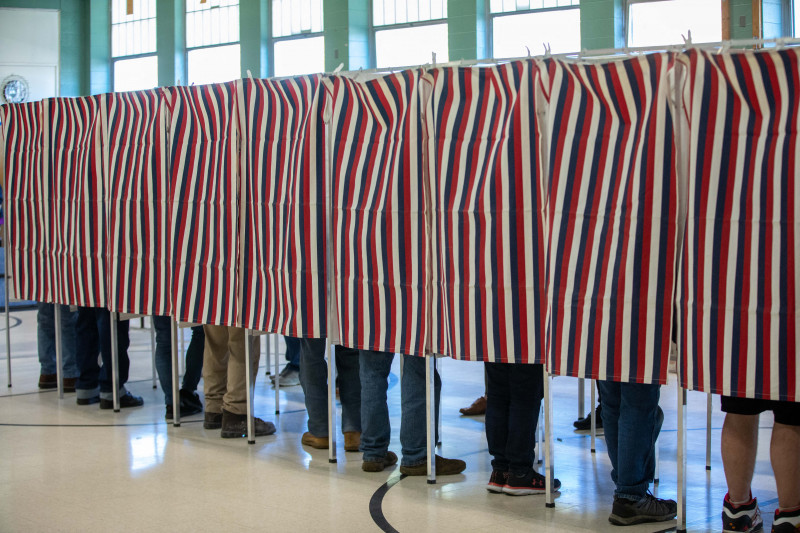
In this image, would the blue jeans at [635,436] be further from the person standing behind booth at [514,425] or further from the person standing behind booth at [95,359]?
the person standing behind booth at [95,359]

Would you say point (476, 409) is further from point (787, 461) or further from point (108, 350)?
point (787, 461)

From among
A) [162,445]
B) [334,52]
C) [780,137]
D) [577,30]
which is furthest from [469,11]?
[780,137]

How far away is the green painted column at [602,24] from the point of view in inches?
414

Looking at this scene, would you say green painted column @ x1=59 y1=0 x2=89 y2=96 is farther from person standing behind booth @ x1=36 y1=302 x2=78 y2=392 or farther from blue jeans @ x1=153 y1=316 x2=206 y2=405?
blue jeans @ x1=153 y1=316 x2=206 y2=405

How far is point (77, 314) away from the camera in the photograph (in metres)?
6.50

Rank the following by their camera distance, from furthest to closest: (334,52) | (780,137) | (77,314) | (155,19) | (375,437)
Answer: (155,19) < (334,52) < (77,314) < (375,437) < (780,137)

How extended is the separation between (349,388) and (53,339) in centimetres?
310

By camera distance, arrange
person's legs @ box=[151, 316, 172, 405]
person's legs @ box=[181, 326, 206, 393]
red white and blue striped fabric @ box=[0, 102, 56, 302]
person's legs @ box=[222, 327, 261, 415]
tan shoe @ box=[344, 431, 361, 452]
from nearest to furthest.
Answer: tan shoe @ box=[344, 431, 361, 452] → person's legs @ box=[222, 327, 261, 415] → person's legs @ box=[151, 316, 172, 405] → person's legs @ box=[181, 326, 206, 393] → red white and blue striped fabric @ box=[0, 102, 56, 302]

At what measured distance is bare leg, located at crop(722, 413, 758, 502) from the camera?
138 inches

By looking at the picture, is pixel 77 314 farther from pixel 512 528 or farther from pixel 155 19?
pixel 155 19

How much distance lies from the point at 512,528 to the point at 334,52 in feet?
33.6

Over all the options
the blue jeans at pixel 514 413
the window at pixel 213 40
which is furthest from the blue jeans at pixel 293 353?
the window at pixel 213 40

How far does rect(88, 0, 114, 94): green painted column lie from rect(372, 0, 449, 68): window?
6005mm

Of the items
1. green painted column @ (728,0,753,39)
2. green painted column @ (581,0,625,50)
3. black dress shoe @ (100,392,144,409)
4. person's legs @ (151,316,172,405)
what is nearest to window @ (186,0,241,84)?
green painted column @ (581,0,625,50)
